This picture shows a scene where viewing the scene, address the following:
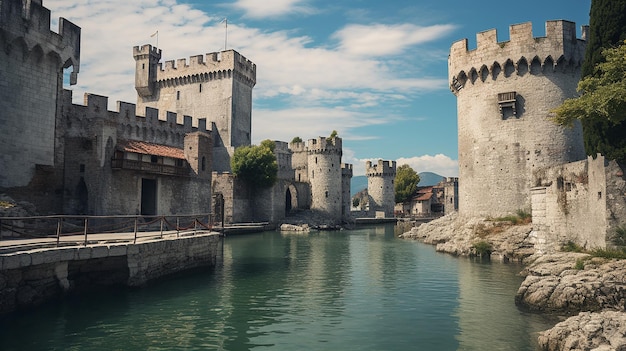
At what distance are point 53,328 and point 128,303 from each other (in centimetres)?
290

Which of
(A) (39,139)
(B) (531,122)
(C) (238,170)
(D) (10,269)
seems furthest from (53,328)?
(C) (238,170)

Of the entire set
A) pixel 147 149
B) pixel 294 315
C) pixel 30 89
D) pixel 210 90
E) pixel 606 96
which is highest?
pixel 210 90

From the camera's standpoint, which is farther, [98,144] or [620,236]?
[98,144]

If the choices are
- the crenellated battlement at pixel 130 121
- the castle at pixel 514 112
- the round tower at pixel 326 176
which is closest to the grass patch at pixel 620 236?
the castle at pixel 514 112

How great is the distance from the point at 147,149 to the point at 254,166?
22.3 metres

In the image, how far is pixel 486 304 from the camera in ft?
47.8

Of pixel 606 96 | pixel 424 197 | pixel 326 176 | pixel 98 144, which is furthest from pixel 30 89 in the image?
pixel 424 197

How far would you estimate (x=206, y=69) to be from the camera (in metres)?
61.1

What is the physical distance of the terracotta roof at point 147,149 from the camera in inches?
1191

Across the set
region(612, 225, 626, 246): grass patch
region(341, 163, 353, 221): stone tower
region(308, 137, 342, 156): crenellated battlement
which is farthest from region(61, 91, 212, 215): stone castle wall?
region(341, 163, 353, 221): stone tower

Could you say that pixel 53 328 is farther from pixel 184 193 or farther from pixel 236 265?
pixel 184 193

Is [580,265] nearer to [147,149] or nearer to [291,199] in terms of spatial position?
[147,149]

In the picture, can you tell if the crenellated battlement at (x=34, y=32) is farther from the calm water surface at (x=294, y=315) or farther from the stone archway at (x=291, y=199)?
the stone archway at (x=291, y=199)

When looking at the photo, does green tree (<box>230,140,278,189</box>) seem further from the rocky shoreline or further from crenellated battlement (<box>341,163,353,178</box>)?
the rocky shoreline
